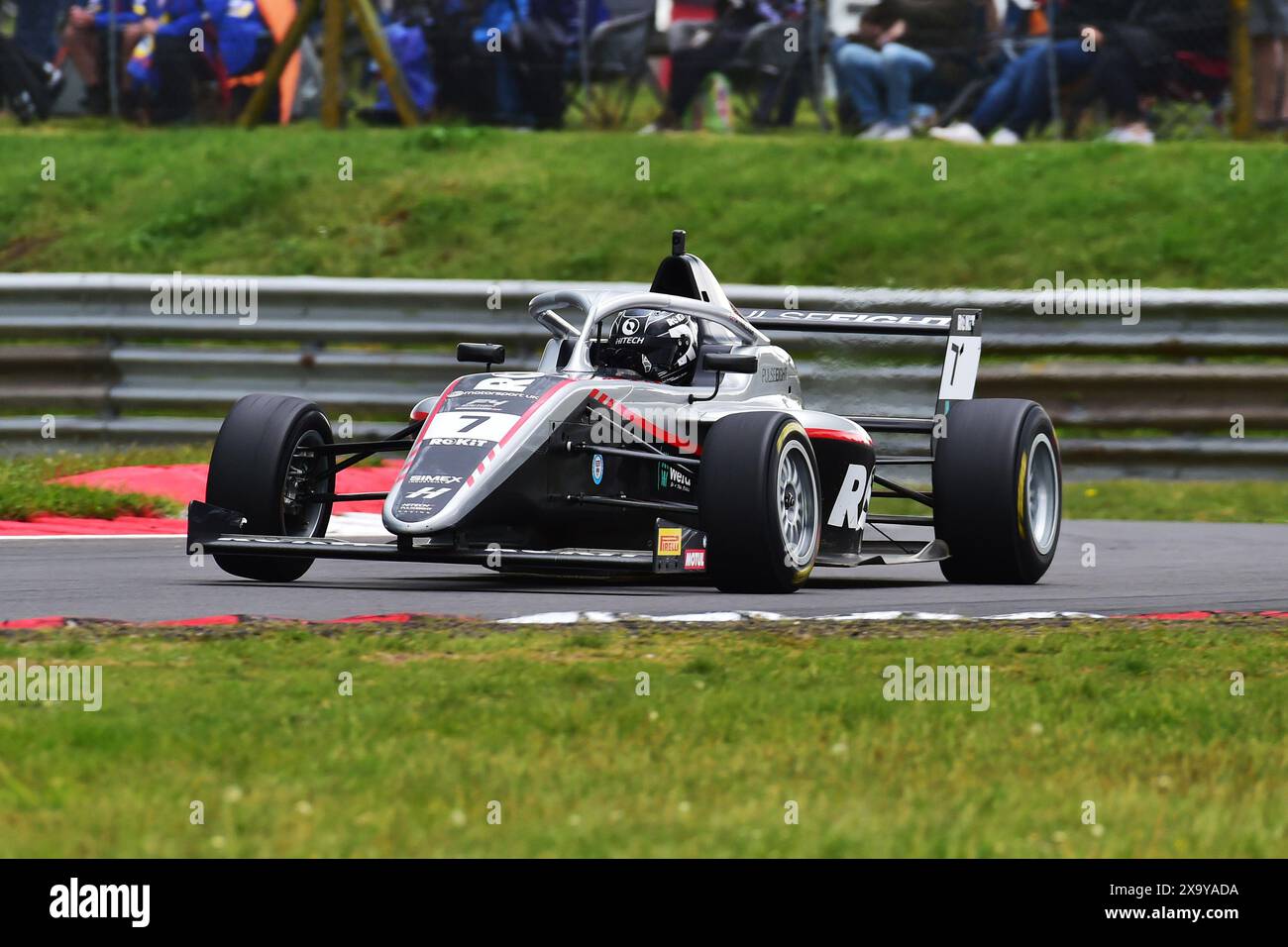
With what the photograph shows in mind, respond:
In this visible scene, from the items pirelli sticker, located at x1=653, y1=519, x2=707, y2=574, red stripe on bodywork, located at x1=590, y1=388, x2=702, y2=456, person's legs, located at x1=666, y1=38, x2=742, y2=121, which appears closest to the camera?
pirelli sticker, located at x1=653, y1=519, x2=707, y2=574

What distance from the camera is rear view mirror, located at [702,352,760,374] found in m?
9.54

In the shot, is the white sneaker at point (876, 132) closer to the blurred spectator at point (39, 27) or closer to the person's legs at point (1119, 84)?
the person's legs at point (1119, 84)

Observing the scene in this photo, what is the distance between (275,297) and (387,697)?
893 centimetres

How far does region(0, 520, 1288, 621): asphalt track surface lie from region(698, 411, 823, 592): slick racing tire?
0.12 m

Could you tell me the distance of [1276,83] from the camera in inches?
650

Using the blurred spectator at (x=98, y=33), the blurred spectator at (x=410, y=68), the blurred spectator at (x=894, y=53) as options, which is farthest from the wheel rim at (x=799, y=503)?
the blurred spectator at (x=98, y=33)

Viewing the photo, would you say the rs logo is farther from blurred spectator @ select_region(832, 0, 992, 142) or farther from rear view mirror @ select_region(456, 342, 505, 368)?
blurred spectator @ select_region(832, 0, 992, 142)

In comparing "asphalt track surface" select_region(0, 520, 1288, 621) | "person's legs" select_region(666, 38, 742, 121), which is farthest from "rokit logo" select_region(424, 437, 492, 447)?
"person's legs" select_region(666, 38, 742, 121)

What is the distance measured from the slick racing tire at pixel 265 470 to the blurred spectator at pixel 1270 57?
943 cm

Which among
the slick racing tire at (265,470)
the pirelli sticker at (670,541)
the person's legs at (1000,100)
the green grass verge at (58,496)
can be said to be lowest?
the green grass verge at (58,496)

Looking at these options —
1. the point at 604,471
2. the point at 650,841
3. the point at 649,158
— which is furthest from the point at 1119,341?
the point at 650,841

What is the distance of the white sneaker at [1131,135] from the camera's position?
55.1ft

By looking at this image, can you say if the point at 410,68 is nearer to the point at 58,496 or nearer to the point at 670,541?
the point at 58,496

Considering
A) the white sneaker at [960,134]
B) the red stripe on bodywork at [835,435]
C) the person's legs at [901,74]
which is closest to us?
the red stripe on bodywork at [835,435]
